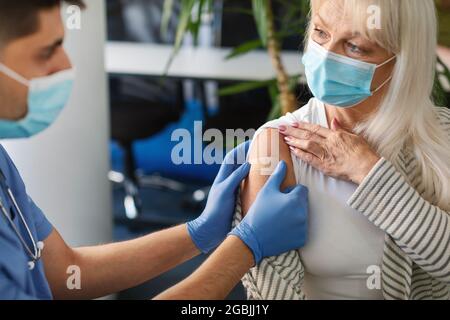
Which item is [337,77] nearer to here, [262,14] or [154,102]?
[262,14]

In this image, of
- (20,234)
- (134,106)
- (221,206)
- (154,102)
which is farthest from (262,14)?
(154,102)

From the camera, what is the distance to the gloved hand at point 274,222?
1108 millimetres

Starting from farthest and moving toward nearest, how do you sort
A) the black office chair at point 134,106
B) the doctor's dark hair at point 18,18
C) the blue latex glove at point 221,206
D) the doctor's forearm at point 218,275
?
the black office chair at point 134,106
the blue latex glove at point 221,206
the doctor's forearm at point 218,275
the doctor's dark hair at point 18,18

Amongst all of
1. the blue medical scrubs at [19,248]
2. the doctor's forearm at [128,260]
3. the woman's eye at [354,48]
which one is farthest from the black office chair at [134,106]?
the woman's eye at [354,48]

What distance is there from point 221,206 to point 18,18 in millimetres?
450

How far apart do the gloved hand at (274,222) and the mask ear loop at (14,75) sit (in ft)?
1.30

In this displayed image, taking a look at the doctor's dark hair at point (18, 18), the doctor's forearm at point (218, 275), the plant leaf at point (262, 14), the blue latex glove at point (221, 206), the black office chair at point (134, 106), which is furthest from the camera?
the black office chair at point (134, 106)

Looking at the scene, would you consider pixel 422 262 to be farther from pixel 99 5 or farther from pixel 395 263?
pixel 99 5

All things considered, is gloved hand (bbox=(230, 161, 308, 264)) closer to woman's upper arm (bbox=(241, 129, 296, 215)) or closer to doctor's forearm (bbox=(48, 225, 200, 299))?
woman's upper arm (bbox=(241, 129, 296, 215))

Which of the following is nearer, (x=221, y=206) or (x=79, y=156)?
(x=221, y=206)

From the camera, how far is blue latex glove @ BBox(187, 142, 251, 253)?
3.86 ft

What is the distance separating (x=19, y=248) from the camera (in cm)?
101

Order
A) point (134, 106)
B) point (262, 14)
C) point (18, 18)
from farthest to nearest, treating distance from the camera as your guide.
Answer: point (134, 106) → point (262, 14) → point (18, 18)

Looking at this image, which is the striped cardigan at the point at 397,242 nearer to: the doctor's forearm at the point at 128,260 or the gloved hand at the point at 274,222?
the gloved hand at the point at 274,222
